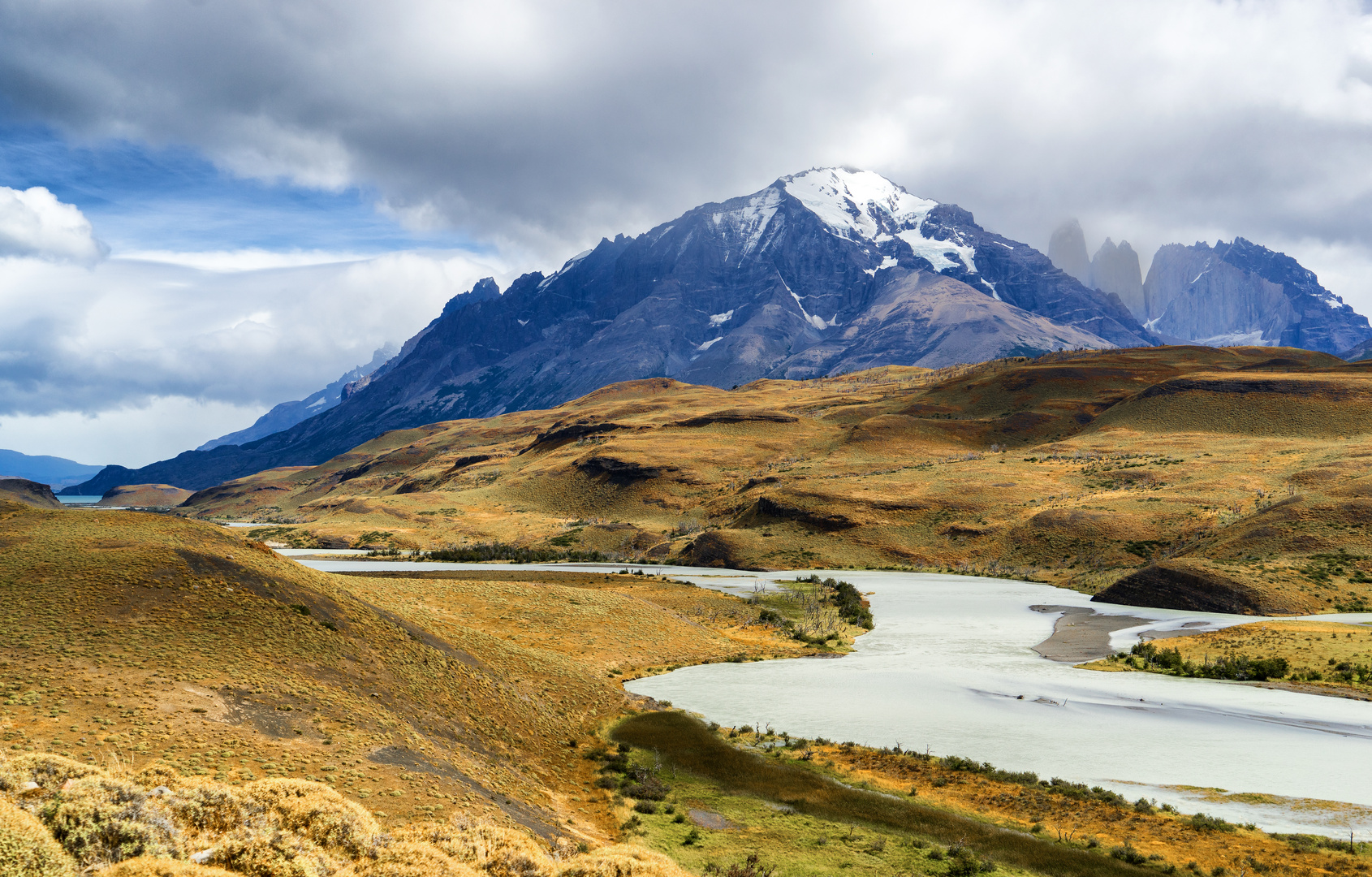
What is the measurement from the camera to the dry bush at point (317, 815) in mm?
14195

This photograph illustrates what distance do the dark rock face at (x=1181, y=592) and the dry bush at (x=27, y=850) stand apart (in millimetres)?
71488

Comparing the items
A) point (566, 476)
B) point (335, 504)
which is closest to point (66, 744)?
point (566, 476)

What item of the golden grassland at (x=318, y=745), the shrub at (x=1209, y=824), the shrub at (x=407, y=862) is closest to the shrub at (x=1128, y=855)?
the golden grassland at (x=318, y=745)

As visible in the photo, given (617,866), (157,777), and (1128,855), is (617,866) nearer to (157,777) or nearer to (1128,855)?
(157,777)

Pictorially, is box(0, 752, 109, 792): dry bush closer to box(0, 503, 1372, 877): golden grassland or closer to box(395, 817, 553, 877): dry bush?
box(0, 503, 1372, 877): golden grassland

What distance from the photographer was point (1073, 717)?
35688 mm

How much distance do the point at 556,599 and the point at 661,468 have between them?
94.8 m

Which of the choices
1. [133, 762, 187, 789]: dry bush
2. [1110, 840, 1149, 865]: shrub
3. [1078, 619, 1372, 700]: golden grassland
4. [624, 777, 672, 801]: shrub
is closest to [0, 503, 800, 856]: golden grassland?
[624, 777, 672, 801]: shrub

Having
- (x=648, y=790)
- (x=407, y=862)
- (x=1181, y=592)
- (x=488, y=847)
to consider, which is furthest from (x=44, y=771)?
(x=1181, y=592)

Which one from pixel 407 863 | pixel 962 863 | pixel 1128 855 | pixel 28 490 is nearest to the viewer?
pixel 407 863

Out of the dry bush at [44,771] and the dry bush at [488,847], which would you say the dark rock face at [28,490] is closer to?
the dry bush at [44,771]

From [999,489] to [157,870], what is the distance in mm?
114210

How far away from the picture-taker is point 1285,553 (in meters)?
69.6

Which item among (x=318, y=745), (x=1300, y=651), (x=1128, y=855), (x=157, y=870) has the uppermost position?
(x=157, y=870)
